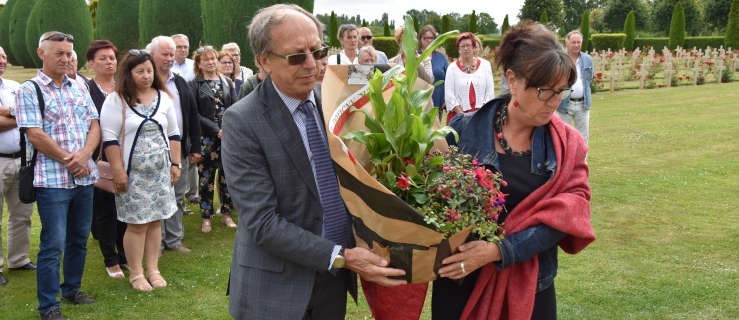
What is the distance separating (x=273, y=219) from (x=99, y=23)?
21.6m

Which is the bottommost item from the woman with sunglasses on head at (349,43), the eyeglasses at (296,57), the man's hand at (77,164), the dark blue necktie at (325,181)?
the man's hand at (77,164)

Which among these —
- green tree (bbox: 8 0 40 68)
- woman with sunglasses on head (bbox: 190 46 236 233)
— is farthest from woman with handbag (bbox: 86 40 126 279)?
green tree (bbox: 8 0 40 68)

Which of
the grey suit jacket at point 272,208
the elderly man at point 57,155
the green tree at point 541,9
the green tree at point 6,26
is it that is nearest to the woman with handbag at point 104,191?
the elderly man at point 57,155

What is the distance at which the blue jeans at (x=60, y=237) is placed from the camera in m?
4.50

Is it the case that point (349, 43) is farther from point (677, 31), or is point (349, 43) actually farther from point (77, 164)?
point (677, 31)

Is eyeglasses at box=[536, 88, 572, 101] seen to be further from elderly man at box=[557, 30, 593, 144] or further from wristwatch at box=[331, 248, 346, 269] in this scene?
elderly man at box=[557, 30, 593, 144]

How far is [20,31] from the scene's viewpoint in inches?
1308

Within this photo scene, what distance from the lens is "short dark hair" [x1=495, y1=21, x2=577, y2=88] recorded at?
7.83ft

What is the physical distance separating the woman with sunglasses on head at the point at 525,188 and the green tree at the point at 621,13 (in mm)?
65557

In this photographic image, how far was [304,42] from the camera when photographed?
2279mm

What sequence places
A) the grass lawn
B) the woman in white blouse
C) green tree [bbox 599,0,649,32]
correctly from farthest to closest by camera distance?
green tree [bbox 599,0,649,32] → the woman in white blouse → the grass lawn

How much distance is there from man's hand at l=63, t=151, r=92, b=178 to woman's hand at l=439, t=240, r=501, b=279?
327 centimetres

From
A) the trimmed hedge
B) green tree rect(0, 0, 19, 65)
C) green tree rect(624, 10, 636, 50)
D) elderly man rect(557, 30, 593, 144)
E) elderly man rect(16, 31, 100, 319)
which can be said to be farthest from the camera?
the trimmed hedge

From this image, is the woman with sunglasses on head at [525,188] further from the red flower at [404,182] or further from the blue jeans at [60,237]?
the blue jeans at [60,237]
